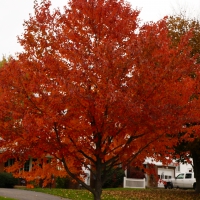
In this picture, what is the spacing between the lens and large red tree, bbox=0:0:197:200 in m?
11.7

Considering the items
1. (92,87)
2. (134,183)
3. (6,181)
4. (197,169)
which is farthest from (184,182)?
(92,87)

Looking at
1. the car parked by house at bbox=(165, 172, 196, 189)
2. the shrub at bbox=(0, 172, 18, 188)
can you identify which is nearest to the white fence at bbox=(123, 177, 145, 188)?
the car parked by house at bbox=(165, 172, 196, 189)

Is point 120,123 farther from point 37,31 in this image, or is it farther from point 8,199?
point 8,199

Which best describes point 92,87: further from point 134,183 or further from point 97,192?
point 134,183

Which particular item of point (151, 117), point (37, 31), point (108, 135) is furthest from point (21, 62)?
point (151, 117)

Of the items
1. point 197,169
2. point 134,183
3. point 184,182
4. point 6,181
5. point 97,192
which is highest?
point 197,169

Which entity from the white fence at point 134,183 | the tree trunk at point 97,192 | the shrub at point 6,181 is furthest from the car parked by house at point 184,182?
the tree trunk at point 97,192

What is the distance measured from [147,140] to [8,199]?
8.96 metres

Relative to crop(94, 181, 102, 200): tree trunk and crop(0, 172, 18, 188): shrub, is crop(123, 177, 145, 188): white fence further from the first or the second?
crop(94, 181, 102, 200): tree trunk

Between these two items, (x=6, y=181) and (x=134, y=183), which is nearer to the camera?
(x=6, y=181)

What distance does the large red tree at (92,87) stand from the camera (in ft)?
38.5

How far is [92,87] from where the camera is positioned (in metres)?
12.8

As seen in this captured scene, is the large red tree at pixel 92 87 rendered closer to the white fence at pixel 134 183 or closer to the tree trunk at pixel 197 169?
the tree trunk at pixel 197 169

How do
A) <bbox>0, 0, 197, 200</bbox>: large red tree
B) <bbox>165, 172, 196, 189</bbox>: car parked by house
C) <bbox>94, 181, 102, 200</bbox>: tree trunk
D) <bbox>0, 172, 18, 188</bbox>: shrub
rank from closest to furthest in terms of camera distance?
<bbox>0, 0, 197, 200</bbox>: large red tree → <bbox>94, 181, 102, 200</bbox>: tree trunk → <bbox>0, 172, 18, 188</bbox>: shrub → <bbox>165, 172, 196, 189</bbox>: car parked by house
